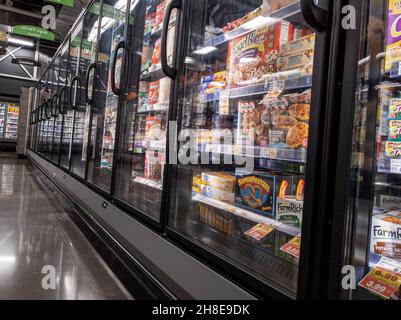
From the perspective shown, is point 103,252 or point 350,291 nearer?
point 350,291

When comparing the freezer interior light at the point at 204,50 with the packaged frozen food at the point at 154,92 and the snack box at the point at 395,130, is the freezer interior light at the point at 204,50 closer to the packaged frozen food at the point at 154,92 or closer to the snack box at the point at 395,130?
the packaged frozen food at the point at 154,92

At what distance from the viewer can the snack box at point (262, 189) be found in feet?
5.02

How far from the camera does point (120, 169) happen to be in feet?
8.87

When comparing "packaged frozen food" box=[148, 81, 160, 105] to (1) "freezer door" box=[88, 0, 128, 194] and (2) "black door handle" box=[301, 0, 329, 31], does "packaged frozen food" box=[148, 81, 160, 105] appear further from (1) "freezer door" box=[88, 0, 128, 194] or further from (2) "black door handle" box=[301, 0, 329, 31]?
(2) "black door handle" box=[301, 0, 329, 31]

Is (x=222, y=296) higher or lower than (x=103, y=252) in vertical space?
higher

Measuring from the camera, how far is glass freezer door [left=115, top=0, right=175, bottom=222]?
2.47 meters

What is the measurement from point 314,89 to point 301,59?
41 centimetres

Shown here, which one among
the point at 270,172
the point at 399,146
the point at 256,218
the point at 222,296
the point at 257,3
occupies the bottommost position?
the point at 222,296

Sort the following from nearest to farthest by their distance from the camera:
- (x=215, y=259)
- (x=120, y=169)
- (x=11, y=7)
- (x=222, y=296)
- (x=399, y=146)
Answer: (x=399, y=146)
(x=222, y=296)
(x=215, y=259)
(x=120, y=169)
(x=11, y=7)

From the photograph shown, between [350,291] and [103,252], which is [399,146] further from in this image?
[103,252]

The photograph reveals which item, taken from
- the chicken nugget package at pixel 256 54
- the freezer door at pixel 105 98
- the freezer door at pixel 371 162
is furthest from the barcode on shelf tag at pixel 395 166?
the freezer door at pixel 105 98

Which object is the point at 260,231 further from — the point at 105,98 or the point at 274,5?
the point at 105,98

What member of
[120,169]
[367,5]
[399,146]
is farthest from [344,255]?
[120,169]

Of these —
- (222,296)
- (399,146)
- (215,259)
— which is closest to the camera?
(399,146)
